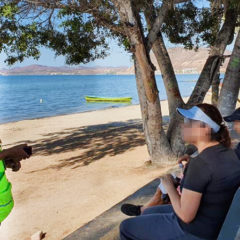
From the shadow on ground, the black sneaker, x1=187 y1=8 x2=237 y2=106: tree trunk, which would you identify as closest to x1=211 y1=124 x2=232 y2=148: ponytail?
the black sneaker

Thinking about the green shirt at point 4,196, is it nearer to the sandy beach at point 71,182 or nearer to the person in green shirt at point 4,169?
the person in green shirt at point 4,169

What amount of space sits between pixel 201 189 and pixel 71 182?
19.2ft

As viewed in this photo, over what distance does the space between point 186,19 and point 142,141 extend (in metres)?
4.11

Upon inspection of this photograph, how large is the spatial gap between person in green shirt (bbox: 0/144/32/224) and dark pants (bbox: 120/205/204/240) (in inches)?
35.0

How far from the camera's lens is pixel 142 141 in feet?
39.7

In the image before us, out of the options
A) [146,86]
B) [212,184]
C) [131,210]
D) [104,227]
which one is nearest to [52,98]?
[146,86]

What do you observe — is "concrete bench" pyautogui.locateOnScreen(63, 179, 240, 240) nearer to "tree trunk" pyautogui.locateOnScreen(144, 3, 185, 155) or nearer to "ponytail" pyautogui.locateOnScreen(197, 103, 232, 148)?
"ponytail" pyautogui.locateOnScreen(197, 103, 232, 148)

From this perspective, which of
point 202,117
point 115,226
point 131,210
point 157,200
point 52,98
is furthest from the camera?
point 52,98

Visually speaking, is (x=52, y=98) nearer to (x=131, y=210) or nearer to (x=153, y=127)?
(x=153, y=127)

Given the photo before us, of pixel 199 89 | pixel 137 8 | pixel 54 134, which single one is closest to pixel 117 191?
pixel 199 89

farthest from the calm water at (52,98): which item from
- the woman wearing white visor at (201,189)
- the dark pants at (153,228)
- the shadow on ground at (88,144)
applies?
the woman wearing white visor at (201,189)

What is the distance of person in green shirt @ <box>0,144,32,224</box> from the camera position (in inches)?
107

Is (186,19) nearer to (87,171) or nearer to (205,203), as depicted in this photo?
(87,171)

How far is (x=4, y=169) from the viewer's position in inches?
111
